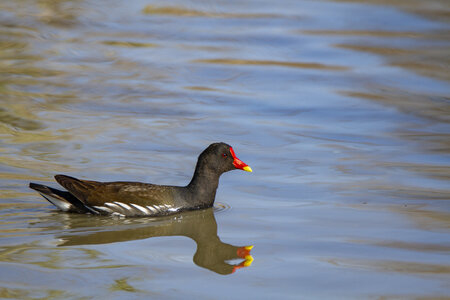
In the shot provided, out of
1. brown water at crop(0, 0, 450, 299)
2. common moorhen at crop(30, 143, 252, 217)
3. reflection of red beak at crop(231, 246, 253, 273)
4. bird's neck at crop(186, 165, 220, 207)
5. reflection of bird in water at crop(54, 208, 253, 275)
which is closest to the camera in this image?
brown water at crop(0, 0, 450, 299)

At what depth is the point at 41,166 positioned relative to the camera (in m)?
8.69

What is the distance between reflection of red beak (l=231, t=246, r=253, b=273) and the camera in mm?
6207

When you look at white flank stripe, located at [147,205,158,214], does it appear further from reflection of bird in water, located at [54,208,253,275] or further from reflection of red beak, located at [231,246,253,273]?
reflection of red beak, located at [231,246,253,273]

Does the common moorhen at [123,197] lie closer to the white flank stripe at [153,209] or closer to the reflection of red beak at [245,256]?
the white flank stripe at [153,209]

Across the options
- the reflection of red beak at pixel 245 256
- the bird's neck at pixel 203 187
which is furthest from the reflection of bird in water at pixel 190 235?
the bird's neck at pixel 203 187

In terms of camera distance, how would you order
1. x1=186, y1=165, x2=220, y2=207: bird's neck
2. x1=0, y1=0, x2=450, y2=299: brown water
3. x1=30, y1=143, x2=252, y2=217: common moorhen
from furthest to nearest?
x1=186, y1=165, x2=220, y2=207: bird's neck
x1=30, y1=143, x2=252, y2=217: common moorhen
x1=0, y1=0, x2=450, y2=299: brown water

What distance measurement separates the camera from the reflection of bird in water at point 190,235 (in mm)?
6383

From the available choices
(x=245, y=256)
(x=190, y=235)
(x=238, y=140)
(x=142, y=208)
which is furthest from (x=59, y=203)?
(x=238, y=140)

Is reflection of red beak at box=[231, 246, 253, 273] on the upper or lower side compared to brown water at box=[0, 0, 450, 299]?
lower

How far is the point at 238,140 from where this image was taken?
10016 millimetres

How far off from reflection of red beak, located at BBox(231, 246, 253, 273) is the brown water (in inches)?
1.3

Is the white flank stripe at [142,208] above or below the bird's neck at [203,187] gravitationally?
below

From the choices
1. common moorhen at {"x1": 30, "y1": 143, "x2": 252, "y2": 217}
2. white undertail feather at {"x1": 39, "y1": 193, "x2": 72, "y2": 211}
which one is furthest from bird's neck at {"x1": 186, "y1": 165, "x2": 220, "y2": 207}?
white undertail feather at {"x1": 39, "y1": 193, "x2": 72, "y2": 211}

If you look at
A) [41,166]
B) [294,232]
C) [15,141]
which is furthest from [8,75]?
[294,232]
